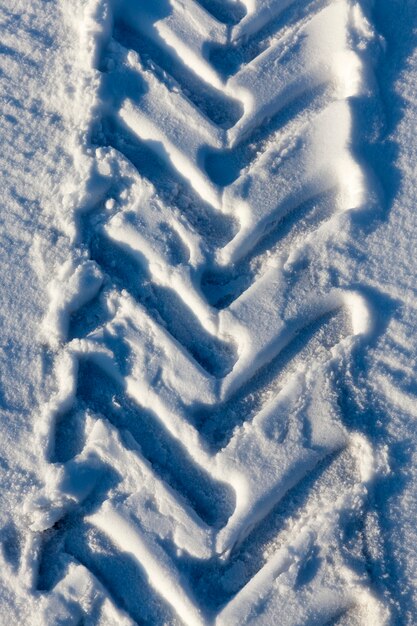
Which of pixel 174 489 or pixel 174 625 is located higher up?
pixel 174 489

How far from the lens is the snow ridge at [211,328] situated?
0.92m

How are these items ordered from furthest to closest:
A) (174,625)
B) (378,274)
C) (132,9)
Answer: (132,9) → (378,274) → (174,625)

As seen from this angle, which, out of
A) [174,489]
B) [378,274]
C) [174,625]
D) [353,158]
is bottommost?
[174,625]

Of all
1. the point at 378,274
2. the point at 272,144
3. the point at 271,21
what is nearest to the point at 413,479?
the point at 378,274

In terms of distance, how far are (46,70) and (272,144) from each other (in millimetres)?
367

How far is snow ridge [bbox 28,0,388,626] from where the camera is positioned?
918 millimetres

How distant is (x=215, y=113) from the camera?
1.12 m

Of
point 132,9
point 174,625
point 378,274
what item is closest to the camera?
point 174,625

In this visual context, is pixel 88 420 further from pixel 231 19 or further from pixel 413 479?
pixel 231 19

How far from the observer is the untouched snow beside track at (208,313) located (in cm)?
92

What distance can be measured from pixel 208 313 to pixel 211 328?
0.07ft

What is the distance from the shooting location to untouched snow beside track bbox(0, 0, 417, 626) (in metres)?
0.92

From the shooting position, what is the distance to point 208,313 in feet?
3.34

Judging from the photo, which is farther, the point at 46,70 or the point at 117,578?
the point at 46,70
